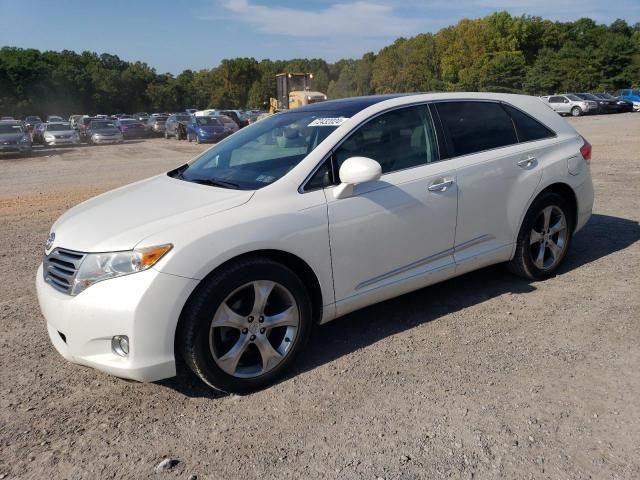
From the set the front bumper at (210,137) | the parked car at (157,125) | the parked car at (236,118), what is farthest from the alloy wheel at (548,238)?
the parked car at (157,125)

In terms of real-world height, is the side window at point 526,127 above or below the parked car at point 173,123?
above

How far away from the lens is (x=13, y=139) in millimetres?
25281

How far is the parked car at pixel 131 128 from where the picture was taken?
3825cm

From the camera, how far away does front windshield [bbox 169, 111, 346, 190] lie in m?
3.65

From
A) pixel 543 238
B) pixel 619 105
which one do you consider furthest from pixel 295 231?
pixel 619 105

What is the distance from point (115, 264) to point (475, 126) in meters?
2.91

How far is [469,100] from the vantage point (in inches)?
175

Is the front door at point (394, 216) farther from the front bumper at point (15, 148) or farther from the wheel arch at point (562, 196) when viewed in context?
the front bumper at point (15, 148)

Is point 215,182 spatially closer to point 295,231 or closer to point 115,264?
point 295,231

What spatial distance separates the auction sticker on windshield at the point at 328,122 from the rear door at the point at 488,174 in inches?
34.0

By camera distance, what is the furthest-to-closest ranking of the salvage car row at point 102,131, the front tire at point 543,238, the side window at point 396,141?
the salvage car row at point 102,131 → the front tire at point 543,238 → the side window at point 396,141

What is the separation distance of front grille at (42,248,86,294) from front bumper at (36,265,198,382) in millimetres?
100

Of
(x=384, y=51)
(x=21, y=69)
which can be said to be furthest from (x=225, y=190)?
(x=384, y=51)

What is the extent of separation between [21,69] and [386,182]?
94135 mm
